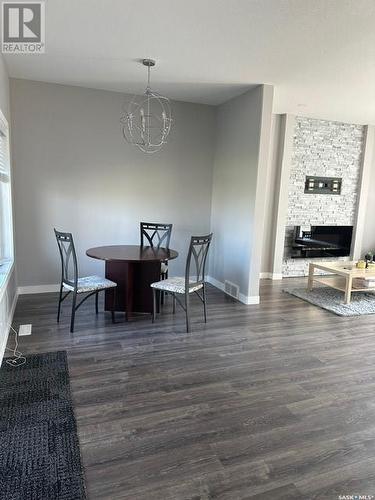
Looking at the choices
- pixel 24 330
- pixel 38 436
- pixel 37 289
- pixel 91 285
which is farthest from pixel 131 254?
pixel 38 436

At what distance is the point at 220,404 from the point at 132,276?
→ 188 cm

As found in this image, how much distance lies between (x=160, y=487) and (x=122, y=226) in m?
3.68

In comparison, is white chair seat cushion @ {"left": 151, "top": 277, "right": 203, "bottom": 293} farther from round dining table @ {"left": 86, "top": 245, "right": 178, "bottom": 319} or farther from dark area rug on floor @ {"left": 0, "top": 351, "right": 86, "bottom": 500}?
dark area rug on floor @ {"left": 0, "top": 351, "right": 86, "bottom": 500}

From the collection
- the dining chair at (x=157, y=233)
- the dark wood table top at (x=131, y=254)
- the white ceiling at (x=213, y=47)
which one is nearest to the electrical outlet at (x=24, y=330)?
the dark wood table top at (x=131, y=254)

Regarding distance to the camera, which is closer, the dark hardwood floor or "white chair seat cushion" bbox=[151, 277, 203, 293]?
the dark hardwood floor

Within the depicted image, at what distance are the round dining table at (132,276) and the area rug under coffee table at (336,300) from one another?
211 cm

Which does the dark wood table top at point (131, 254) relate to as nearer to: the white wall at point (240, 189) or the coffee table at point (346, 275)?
the white wall at point (240, 189)

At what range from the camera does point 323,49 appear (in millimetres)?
2996

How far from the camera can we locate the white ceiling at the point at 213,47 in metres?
2.40

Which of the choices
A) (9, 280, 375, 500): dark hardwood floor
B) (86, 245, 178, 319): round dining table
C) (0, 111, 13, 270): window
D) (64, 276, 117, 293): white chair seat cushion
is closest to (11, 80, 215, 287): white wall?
(0, 111, 13, 270): window

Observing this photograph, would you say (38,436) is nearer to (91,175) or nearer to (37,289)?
(37,289)

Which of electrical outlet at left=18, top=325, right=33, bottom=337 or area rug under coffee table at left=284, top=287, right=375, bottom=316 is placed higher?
area rug under coffee table at left=284, top=287, right=375, bottom=316

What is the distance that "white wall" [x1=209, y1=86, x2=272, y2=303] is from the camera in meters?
4.19

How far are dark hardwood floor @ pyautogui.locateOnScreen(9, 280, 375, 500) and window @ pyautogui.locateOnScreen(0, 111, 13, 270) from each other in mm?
706
